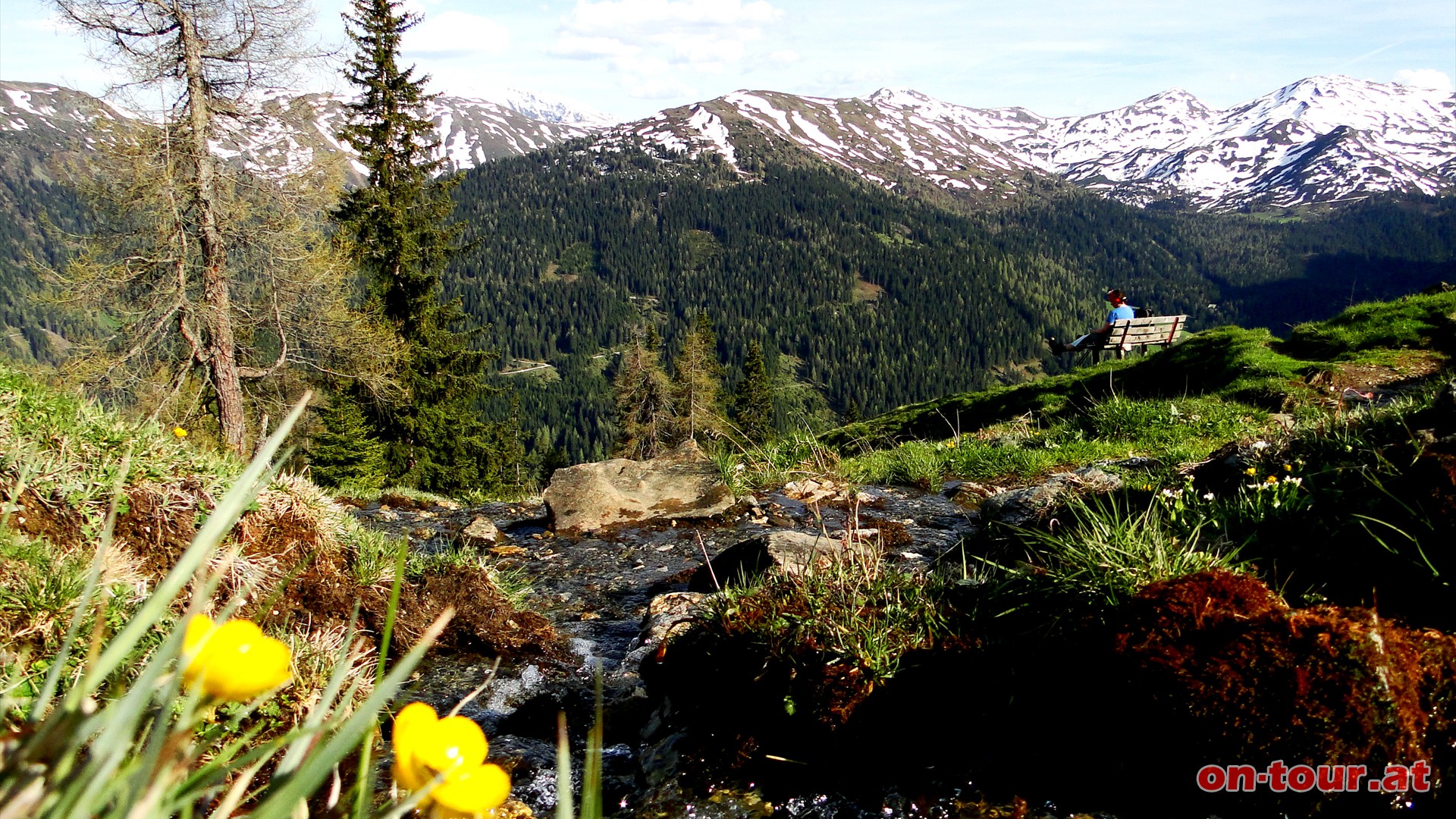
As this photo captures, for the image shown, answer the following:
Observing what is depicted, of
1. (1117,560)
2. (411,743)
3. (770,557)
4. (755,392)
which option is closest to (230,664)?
(411,743)

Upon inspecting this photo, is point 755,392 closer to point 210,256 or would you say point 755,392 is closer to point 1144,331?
point 1144,331

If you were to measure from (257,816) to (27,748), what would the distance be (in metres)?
0.21

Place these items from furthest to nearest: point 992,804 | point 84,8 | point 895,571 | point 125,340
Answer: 1. point 125,340
2. point 84,8
3. point 895,571
4. point 992,804

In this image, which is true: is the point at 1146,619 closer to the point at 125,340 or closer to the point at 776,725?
the point at 776,725

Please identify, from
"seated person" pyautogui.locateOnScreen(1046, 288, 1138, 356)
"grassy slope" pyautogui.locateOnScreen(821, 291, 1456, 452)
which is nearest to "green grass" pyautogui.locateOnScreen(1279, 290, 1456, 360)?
"grassy slope" pyautogui.locateOnScreen(821, 291, 1456, 452)

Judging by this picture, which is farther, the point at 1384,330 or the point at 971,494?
the point at 1384,330

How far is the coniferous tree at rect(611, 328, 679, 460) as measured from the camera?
152ft

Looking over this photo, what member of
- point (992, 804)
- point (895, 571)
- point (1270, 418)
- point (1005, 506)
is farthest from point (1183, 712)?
point (1270, 418)

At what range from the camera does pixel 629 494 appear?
10375mm

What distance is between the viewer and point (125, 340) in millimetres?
16031

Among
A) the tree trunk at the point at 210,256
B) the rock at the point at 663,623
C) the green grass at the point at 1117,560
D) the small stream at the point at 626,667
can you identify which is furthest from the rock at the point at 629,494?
the tree trunk at the point at 210,256

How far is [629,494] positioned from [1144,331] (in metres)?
14.7

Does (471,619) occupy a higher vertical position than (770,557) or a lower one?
lower

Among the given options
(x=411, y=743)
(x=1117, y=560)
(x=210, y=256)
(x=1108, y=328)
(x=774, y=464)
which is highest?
(x=210, y=256)
